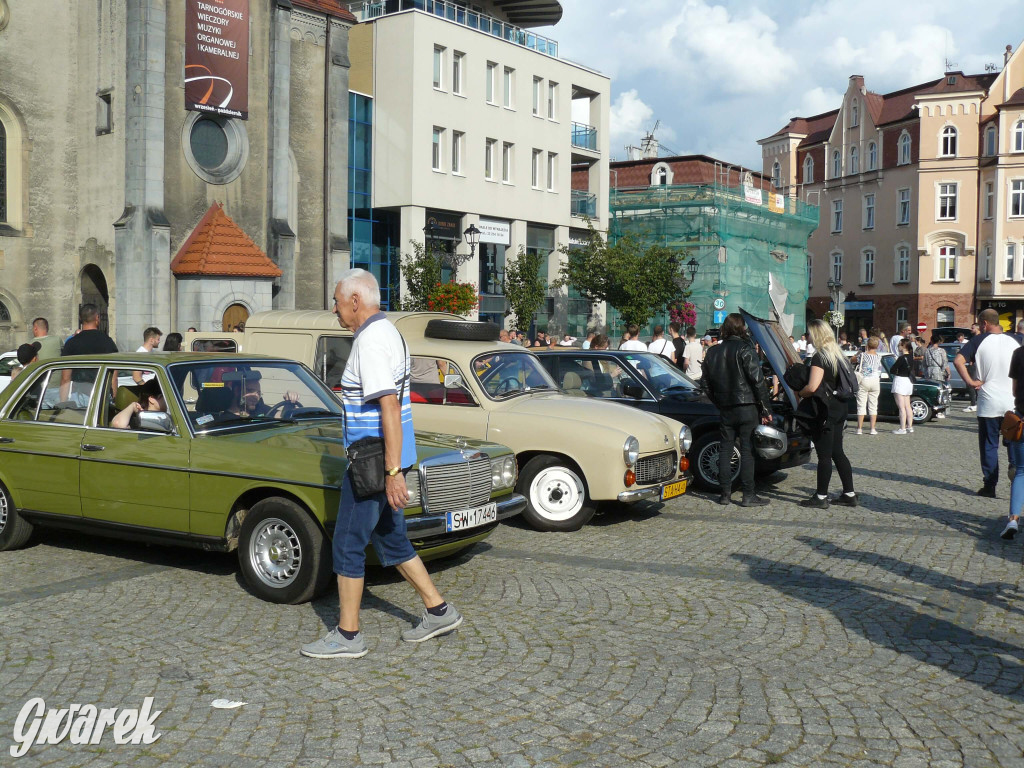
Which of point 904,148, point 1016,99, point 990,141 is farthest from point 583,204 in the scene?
point 1016,99

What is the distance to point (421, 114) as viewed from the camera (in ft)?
132

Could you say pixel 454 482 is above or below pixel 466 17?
below

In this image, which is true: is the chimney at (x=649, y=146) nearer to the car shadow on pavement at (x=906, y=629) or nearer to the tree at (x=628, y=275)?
the tree at (x=628, y=275)

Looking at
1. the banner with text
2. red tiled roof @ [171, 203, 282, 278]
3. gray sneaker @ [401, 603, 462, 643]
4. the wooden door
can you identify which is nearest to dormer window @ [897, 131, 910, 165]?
the banner with text

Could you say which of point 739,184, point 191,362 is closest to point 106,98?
point 191,362

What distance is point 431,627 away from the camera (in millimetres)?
5926

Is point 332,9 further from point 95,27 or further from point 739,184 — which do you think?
point 739,184

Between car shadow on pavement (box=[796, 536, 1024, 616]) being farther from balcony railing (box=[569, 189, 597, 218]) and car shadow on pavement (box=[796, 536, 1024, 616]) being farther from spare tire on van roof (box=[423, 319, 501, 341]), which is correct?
balcony railing (box=[569, 189, 597, 218])

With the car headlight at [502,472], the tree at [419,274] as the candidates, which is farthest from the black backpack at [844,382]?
the tree at [419,274]

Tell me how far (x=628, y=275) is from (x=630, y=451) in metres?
35.3

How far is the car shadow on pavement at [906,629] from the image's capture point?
5.46 m

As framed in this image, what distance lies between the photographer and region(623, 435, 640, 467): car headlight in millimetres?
9281

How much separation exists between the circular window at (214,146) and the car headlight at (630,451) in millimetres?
24262

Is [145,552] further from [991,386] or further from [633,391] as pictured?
[991,386]
